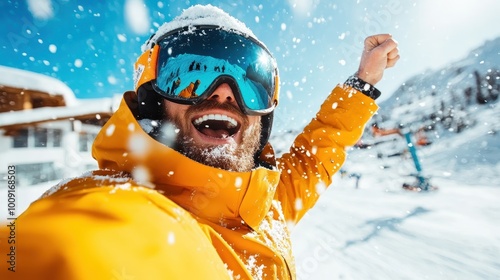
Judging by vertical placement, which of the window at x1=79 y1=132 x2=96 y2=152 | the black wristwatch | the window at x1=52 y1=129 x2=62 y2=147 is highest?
the black wristwatch

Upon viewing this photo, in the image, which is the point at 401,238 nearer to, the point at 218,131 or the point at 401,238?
the point at 401,238

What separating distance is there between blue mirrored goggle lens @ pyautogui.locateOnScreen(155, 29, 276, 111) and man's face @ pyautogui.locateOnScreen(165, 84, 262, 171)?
0.26 feet

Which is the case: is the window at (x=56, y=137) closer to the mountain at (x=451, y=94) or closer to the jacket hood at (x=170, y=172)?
the jacket hood at (x=170, y=172)

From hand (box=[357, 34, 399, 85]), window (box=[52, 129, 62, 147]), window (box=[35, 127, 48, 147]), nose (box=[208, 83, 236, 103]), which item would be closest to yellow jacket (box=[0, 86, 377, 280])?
nose (box=[208, 83, 236, 103])

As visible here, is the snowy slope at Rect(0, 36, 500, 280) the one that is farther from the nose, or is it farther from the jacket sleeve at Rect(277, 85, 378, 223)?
the nose

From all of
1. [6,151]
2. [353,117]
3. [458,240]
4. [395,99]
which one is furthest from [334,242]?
[395,99]

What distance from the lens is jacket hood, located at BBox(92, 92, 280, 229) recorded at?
101cm

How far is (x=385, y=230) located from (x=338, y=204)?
2.88 metres

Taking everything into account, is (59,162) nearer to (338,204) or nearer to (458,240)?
(338,204)

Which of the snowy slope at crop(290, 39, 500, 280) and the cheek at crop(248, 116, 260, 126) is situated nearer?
the cheek at crop(248, 116, 260, 126)

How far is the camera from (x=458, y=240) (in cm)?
382

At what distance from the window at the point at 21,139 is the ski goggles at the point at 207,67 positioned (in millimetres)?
15001

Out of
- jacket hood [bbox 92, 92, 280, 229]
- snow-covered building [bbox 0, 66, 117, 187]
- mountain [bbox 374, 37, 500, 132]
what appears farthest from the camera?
mountain [bbox 374, 37, 500, 132]

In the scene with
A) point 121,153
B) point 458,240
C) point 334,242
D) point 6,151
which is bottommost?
point 6,151
